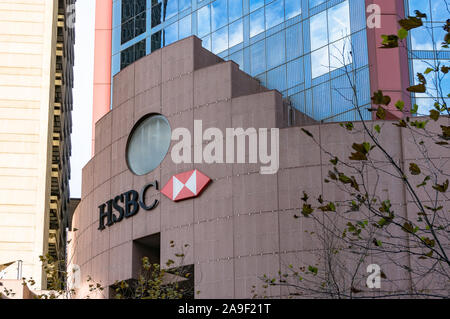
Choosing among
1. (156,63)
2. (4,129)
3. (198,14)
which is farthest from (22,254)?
(156,63)

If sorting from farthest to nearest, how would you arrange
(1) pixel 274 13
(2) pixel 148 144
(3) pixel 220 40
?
1. (3) pixel 220 40
2. (1) pixel 274 13
3. (2) pixel 148 144

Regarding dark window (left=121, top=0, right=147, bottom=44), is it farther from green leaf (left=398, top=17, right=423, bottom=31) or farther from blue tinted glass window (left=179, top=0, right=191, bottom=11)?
green leaf (left=398, top=17, right=423, bottom=31)

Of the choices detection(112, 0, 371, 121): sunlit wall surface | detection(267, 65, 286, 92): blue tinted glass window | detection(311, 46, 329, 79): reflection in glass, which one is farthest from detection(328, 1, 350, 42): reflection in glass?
detection(267, 65, 286, 92): blue tinted glass window

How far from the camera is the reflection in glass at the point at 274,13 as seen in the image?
177 feet

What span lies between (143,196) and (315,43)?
13.6 meters

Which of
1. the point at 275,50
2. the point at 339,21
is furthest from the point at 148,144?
the point at 339,21

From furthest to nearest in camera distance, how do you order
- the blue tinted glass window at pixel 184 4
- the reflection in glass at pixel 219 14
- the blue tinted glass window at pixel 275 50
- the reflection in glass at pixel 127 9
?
the reflection in glass at pixel 127 9, the blue tinted glass window at pixel 184 4, the reflection in glass at pixel 219 14, the blue tinted glass window at pixel 275 50

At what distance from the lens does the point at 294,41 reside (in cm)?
5266

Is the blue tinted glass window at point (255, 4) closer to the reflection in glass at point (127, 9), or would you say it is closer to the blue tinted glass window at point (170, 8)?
the blue tinted glass window at point (170, 8)

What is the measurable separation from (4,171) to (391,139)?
51889 mm

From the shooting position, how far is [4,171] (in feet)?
277

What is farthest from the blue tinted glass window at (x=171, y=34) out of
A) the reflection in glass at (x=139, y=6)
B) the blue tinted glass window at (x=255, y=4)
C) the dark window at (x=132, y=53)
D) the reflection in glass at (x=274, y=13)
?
the reflection in glass at (x=274, y=13)

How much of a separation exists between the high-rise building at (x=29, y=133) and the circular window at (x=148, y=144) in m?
34.1

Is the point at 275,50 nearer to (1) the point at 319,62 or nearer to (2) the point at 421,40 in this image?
(1) the point at 319,62
